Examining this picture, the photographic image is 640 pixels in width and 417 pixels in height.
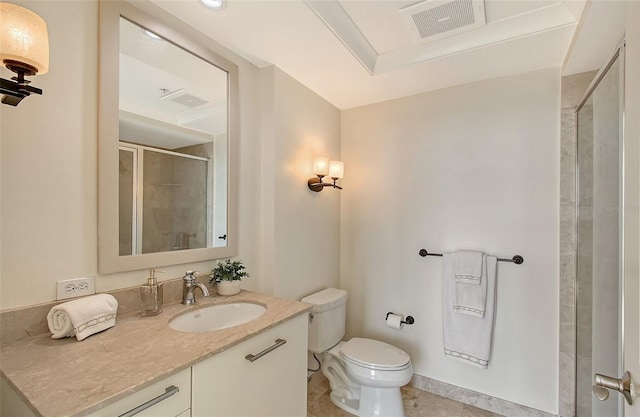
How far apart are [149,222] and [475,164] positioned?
6.80 feet

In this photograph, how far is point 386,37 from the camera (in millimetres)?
1835

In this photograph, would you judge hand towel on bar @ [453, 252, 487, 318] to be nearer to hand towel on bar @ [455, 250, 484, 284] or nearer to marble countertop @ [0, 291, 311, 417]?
hand towel on bar @ [455, 250, 484, 284]

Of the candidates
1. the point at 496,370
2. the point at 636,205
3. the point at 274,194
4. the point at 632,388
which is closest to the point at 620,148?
the point at 636,205

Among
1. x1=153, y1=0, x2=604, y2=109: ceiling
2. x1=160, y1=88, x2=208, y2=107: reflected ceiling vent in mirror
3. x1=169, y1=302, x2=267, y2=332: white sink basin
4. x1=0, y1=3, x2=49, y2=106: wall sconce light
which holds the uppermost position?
x1=153, y1=0, x2=604, y2=109: ceiling

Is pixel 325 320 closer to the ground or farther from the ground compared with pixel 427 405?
farther from the ground

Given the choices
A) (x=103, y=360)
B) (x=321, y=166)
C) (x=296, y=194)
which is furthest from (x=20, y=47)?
(x=321, y=166)

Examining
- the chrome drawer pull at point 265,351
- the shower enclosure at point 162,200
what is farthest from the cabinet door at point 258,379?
the shower enclosure at point 162,200

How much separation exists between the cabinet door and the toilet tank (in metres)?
0.57

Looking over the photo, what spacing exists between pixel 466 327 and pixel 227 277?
1.62 meters

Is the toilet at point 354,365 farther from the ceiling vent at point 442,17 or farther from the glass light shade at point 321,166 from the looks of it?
the ceiling vent at point 442,17

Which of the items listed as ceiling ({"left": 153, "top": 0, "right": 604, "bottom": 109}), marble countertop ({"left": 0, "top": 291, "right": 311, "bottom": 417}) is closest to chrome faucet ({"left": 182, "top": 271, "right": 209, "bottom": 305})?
marble countertop ({"left": 0, "top": 291, "right": 311, "bottom": 417})

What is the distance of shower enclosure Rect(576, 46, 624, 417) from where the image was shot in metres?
1.27

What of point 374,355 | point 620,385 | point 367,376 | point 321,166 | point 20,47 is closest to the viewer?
point 620,385

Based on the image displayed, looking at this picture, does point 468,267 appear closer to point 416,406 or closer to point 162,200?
point 416,406
